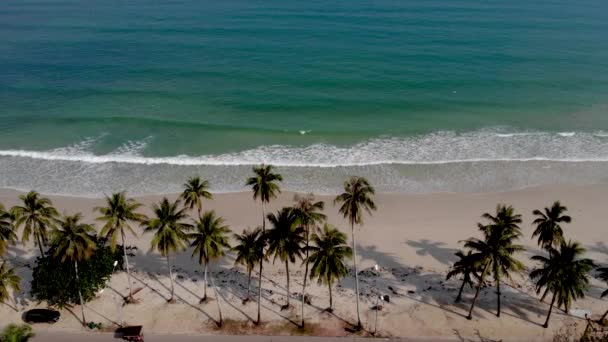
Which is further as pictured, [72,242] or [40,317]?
[40,317]

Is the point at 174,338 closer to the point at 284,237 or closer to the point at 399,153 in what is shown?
the point at 284,237

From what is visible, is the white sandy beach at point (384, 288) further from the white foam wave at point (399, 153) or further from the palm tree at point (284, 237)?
the white foam wave at point (399, 153)

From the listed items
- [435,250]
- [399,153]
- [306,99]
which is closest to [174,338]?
[435,250]

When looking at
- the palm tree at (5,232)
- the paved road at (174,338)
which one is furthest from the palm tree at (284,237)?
the palm tree at (5,232)

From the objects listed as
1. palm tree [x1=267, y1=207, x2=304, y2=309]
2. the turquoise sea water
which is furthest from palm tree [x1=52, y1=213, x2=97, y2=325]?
the turquoise sea water

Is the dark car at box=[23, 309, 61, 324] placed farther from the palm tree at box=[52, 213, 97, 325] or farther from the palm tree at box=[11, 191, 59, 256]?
the palm tree at box=[11, 191, 59, 256]

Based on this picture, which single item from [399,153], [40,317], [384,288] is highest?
[399,153]
